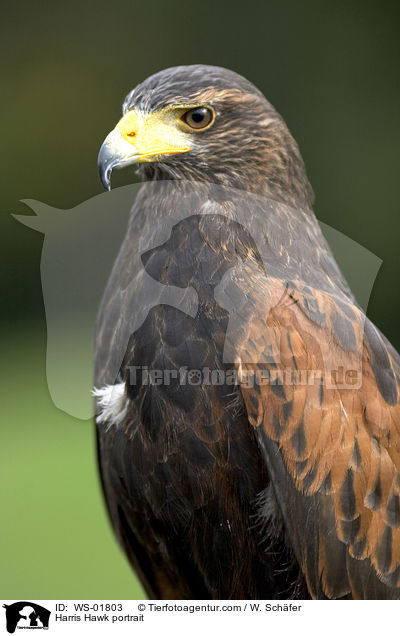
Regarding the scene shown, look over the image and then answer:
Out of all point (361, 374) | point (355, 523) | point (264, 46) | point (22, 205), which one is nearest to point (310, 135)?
point (264, 46)

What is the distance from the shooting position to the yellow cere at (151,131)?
1497mm

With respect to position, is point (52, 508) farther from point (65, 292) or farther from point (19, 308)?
point (65, 292)

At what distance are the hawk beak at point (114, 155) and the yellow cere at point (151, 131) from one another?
0.04 feet

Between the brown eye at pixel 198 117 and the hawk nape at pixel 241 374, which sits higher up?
the brown eye at pixel 198 117

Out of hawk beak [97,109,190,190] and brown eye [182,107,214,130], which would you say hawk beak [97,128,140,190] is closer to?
hawk beak [97,109,190,190]

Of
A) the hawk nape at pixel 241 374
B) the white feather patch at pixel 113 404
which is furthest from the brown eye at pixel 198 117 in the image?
the white feather patch at pixel 113 404

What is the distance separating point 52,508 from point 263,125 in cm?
179

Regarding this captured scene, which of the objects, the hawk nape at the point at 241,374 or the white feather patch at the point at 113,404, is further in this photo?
the white feather patch at the point at 113,404

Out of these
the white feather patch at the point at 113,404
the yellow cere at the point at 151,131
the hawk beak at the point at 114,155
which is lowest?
the white feather patch at the point at 113,404

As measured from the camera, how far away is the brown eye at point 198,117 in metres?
1.51

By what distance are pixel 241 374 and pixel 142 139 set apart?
485mm

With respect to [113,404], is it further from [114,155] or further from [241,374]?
[114,155]

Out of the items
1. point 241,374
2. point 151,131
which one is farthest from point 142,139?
point 241,374

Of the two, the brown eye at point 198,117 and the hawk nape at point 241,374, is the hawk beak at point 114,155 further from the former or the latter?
the brown eye at point 198,117
